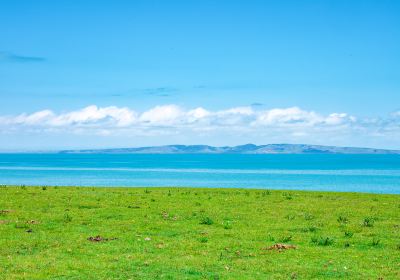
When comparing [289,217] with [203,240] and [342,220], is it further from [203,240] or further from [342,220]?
[203,240]

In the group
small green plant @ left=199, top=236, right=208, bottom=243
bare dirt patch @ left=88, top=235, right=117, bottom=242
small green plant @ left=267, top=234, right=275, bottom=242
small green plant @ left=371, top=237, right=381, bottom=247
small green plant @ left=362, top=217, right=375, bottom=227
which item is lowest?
bare dirt patch @ left=88, top=235, right=117, bottom=242

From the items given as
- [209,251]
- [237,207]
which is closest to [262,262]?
[209,251]

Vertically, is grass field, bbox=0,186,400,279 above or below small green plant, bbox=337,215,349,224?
below

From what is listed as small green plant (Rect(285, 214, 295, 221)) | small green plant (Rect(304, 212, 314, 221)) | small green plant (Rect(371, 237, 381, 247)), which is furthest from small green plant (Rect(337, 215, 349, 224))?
small green plant (Rect(371, 237, 381, 247))

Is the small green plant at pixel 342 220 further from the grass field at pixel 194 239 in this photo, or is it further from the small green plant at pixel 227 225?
the small green plant at pixel 227 225

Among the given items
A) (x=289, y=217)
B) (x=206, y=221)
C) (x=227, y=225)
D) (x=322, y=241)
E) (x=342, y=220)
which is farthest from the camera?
(x=289, y=217)

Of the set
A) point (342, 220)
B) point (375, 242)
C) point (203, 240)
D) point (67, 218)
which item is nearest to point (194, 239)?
point (203, 240)

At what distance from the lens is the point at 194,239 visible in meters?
24.4

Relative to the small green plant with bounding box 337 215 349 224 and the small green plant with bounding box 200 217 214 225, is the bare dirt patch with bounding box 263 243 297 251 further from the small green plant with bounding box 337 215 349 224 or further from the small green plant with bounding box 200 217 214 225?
the small green plant with bounding box 337 215 349 224

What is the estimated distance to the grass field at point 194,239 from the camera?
61.0ft

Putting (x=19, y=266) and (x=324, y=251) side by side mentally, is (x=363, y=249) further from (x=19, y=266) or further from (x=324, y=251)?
(x=19, y=266)

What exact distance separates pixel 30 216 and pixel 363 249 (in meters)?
20.0

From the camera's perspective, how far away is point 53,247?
22.5m

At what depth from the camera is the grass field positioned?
61.0ft
